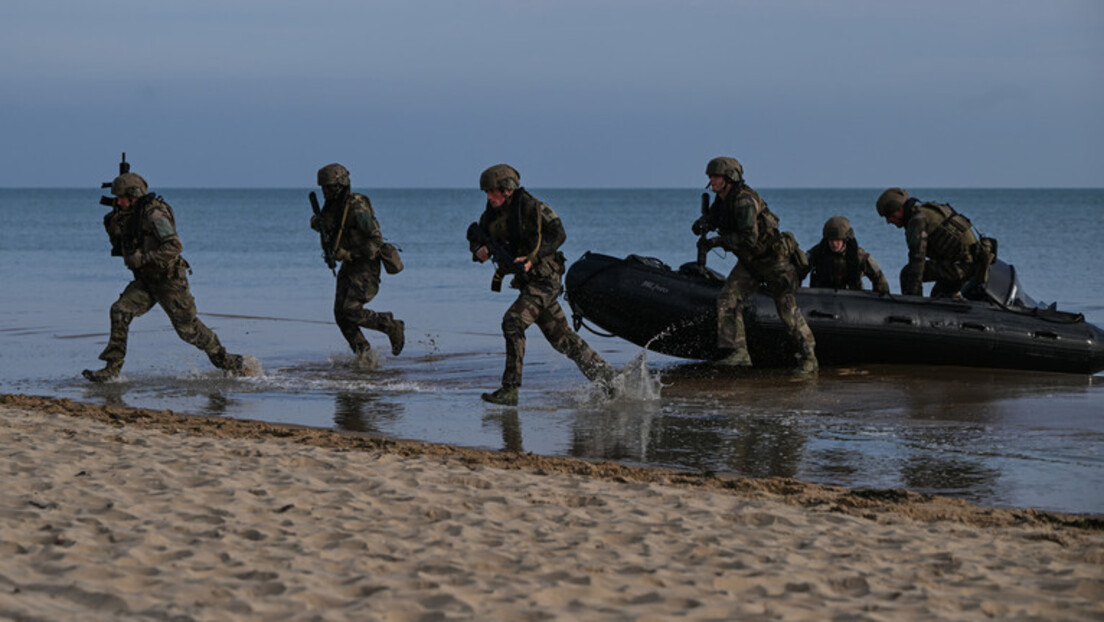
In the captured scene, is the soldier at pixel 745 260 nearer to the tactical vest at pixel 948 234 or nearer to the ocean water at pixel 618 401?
the ocean water at pixel 618 401

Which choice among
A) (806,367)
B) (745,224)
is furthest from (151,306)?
(806,367)

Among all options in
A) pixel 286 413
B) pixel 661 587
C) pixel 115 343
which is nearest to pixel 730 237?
pixel 286 413

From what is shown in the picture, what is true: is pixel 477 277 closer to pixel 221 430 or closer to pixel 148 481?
pixel 221 430

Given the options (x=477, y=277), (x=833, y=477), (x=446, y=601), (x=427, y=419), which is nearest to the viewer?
(x=446, y=601)

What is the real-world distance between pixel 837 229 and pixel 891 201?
49cm

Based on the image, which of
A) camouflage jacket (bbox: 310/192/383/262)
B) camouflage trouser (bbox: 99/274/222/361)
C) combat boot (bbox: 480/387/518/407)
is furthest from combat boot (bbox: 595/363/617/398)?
camouflage trouser (bbox: 99/274/222/361)

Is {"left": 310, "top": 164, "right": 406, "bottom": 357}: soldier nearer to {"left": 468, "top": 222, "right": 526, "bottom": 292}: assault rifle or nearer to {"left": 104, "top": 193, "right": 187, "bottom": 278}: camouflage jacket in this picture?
{"left": 104, "top": 193, "right": 187, "bottom": 278}: camouflage jacket

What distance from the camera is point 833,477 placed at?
7199 mm

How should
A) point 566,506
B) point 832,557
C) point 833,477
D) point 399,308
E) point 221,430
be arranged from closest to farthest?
point 832,557 < point 566,506 < point 833,477 < point 221,430 < point 399,308

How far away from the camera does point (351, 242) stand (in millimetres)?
11578

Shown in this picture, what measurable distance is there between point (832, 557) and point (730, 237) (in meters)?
5.70

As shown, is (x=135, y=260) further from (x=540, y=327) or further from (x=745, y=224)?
(x=745, y=224)

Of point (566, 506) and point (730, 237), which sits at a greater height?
point (730, 237)

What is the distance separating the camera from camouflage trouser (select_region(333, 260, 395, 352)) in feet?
38.3
